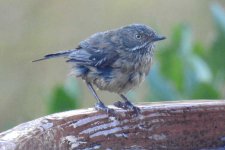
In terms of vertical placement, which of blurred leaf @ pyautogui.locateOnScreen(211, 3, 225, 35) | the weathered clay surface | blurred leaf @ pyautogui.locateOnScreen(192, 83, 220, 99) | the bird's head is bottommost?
the weathered clay surface

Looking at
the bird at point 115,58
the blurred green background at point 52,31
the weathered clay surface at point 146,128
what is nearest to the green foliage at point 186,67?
the bird at point 115,58

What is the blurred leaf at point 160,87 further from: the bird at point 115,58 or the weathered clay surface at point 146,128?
the weathered clay surface at point 146,128

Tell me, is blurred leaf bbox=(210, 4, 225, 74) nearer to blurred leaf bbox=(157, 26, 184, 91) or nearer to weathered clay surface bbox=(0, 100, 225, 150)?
blurred leaf bbox=(157, 26, 184, 91)

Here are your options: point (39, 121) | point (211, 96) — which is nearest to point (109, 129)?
point (39, 121)

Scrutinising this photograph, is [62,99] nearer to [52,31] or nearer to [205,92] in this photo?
[205,92]

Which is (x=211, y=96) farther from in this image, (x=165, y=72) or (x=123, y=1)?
(x=123, y=1)

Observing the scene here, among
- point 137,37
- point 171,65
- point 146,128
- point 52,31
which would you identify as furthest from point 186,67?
point 52,31

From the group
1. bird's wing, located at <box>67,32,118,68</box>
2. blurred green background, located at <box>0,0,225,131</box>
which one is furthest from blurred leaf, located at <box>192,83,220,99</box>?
blurred green background, located at <box>0,0,225,131</box>
